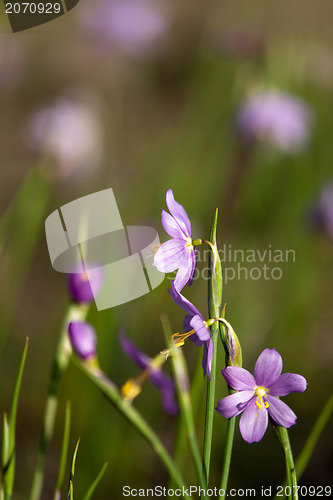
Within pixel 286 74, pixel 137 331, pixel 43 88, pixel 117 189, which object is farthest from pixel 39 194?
pixel 43 88

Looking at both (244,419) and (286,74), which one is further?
(286,74)

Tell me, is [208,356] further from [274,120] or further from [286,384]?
[274,120]

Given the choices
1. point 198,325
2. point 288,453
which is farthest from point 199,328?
point 288,453

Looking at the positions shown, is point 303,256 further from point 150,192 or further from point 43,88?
point 43,88

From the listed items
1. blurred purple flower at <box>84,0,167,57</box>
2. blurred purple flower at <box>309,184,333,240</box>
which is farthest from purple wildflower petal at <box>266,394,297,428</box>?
blurred purple flower at <box>84,0,167,57</box>

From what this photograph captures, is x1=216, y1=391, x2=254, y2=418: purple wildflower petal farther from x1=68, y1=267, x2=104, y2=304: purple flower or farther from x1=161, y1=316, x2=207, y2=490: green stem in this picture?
x1=68, y1=267, x2=104, y2=304: purple flower

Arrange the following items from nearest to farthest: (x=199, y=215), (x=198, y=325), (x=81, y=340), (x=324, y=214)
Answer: (x=198, y=325)
(x=81, y=340)
(x=324, y=214)
(x=199, y=215)

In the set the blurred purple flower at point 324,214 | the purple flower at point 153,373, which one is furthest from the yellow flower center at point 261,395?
the blurred purple flower at point 324,214
